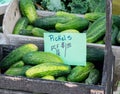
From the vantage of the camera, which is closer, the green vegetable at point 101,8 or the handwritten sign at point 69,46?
the handwritten sign at point 69,46

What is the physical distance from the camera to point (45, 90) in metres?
1.56

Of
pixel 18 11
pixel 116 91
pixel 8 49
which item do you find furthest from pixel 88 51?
pixel 18 11

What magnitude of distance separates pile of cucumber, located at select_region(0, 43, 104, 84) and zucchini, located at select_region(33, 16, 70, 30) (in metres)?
0.29

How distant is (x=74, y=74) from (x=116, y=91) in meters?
0.39

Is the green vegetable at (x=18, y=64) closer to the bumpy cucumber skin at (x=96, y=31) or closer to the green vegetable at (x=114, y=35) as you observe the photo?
the bumpy cucumber skin at (x=96, y=31)

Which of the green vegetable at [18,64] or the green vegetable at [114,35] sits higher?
the green vegetable at [114,35]

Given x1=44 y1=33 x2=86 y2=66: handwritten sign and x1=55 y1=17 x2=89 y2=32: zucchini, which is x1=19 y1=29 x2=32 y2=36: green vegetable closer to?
x1=55 y1=17 x2=89 y2=32: zucchini

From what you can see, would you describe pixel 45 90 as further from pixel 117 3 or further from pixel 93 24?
pixel 117 3

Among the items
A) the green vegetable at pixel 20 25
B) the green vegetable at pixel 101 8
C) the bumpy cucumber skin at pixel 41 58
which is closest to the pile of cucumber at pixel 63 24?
the green vegetable at pixel 20 25

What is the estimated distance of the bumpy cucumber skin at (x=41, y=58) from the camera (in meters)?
1.73

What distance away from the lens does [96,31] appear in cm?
197

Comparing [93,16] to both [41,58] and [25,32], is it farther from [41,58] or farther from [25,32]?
[41,58]

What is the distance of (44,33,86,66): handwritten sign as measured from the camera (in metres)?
1.70

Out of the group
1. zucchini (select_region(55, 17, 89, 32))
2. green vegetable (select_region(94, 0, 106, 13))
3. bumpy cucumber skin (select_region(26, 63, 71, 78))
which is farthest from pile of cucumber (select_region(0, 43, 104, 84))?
green vegetable (select_region(94, 0, 106, 13))
